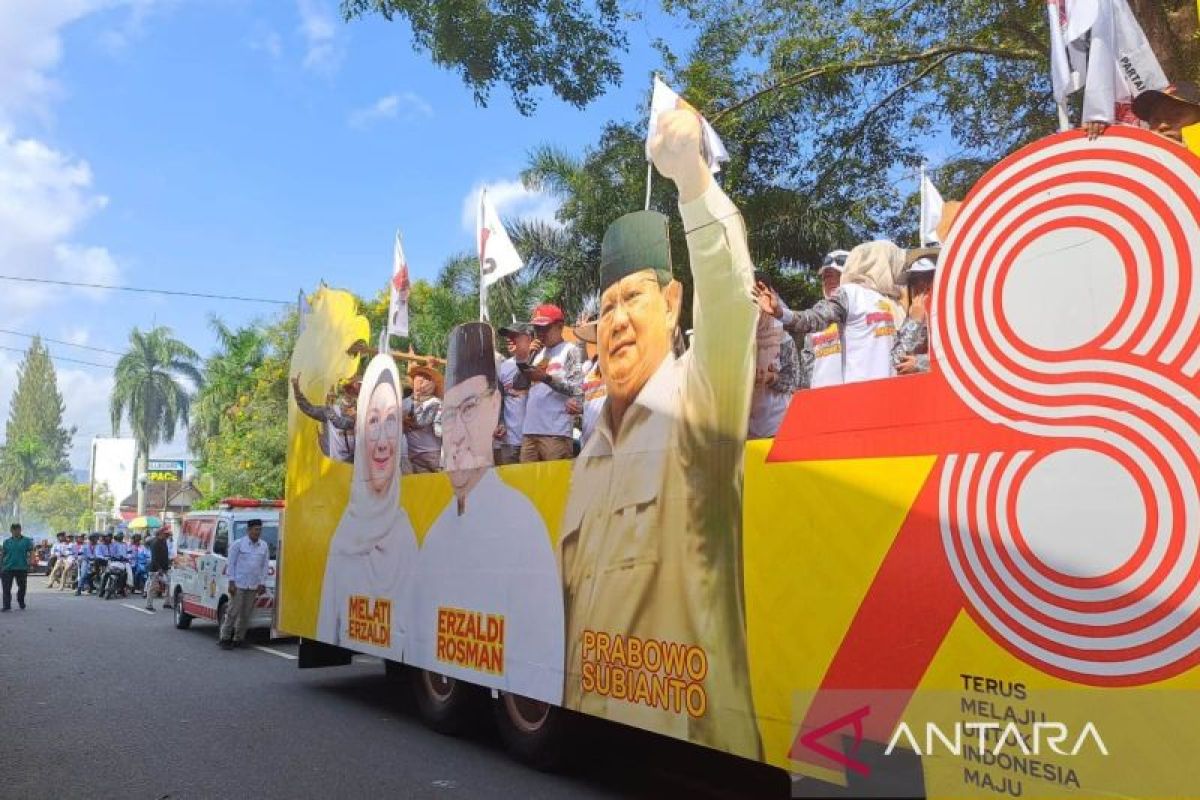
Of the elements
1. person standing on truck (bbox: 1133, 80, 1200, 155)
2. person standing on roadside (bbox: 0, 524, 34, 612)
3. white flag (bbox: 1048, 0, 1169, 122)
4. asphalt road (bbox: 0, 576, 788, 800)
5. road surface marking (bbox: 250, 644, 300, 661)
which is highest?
white flag (bbox: 1048, 0, 1169, 122)

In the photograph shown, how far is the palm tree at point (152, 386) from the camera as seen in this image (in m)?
55.2

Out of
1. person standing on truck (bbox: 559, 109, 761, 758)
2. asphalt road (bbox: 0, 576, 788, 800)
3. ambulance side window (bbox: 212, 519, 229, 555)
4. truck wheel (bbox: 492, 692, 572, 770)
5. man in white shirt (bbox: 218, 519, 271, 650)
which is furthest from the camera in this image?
ambulance side window (bbox: 212, 519, 229, 555)

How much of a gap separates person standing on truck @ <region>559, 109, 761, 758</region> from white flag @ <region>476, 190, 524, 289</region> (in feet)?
7.04

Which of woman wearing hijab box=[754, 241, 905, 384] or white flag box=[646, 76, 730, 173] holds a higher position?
white flag box=[646, 76, 730, 173]

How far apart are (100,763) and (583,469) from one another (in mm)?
3931

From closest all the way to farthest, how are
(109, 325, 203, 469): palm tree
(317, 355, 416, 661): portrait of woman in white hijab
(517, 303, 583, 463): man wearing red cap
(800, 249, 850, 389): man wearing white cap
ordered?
(800, 249, 850, 389): man wearing white cap, (517, 303, 583, 463): man wearing red cap, (317, 355, 416, 661): portrait of woman in white hijab, (109, 325, 203, 469): palm tree

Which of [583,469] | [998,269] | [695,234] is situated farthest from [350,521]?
[998,269]

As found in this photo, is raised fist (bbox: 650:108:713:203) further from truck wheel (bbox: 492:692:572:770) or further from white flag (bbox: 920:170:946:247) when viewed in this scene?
truck wheel (bbox: 492:692:572:770)

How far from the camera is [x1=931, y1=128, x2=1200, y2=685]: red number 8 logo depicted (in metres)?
2.93

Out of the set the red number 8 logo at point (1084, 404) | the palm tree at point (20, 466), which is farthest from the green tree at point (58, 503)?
the red number 8 logo at point (1084, 404)

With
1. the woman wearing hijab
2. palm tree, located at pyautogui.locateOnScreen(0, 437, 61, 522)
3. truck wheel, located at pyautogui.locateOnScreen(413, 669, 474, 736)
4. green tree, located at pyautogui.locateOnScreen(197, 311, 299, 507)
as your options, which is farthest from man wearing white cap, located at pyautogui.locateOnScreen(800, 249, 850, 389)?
palm tree, located at pyautogui.locateOnScreen(0, 437, 61, 522)

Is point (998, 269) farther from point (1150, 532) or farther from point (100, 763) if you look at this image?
point (100, 763)

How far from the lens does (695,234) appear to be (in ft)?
16.3

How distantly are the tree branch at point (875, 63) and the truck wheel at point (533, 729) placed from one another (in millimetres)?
7392
